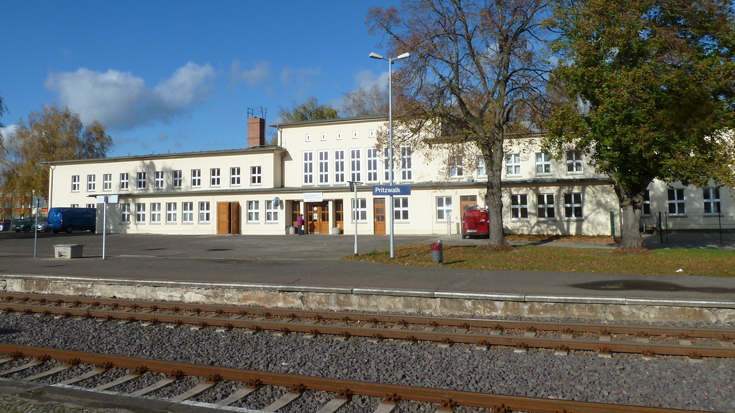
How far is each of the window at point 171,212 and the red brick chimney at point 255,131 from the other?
27.9 ft

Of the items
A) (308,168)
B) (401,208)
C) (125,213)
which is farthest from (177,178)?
(401,208)

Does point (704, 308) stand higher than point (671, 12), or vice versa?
point (671, 12)

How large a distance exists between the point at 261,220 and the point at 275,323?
3006 cm

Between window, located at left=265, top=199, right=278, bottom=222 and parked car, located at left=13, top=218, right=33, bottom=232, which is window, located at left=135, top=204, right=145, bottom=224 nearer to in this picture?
window, located at left=265, top=199, right=278, bottom=222

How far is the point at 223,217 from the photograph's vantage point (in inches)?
1527

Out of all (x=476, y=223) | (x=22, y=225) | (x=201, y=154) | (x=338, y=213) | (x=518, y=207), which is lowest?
(x=476, y=223)

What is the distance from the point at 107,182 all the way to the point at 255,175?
17.1m

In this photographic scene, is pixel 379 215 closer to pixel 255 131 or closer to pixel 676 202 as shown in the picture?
pixel 255 131

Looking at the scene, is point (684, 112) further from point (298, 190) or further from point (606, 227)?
point (298, 190)

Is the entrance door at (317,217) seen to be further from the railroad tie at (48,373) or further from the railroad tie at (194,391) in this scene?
the railroad tie at (194,391)

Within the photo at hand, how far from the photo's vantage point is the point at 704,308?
8.90m

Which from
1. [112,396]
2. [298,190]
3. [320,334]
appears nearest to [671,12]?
[320,334]

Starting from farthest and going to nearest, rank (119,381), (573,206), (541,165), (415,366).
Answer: (541,165) < (573,206) < (415,366) < (119,381)

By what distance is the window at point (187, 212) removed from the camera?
132 feet
